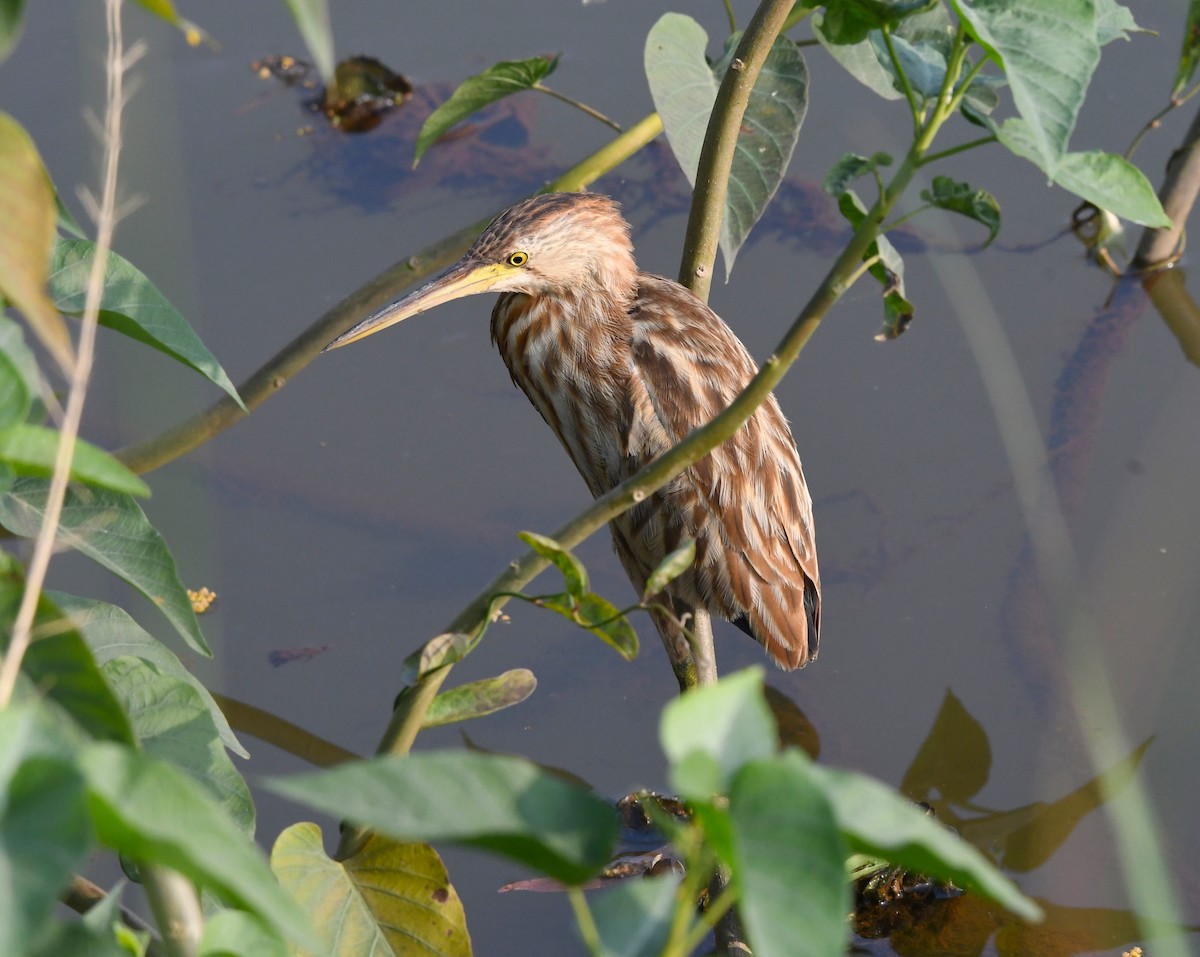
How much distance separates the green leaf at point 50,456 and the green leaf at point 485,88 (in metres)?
1.78

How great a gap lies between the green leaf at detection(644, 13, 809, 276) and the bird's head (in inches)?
14.3

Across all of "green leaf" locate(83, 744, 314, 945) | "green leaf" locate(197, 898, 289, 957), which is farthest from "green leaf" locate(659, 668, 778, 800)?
"green leaf" locate(197, 898, 289, 957)

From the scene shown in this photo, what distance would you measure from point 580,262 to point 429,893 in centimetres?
143

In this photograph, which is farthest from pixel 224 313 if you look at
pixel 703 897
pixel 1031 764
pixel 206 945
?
pixel 206 945

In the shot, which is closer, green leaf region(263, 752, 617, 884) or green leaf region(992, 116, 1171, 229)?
green leaf region(263, 752, 617, 884)

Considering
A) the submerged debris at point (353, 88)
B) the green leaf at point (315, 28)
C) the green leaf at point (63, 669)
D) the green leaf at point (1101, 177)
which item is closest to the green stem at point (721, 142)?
the green leaf at point (1101, 177)

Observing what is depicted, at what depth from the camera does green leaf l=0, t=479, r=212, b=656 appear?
1.30 meters

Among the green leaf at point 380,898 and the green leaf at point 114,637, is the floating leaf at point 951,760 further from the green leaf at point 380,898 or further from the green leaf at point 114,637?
the green leaf at point 114,637

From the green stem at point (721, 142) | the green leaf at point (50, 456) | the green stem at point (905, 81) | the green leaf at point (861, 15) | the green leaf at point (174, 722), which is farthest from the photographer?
the green stem at point (721, 142)

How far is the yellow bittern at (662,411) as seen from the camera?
275cm

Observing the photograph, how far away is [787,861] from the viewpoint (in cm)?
67

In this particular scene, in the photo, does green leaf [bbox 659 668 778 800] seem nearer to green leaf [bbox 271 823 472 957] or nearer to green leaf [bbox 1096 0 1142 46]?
green leaf [bbox 271 823 472 957]

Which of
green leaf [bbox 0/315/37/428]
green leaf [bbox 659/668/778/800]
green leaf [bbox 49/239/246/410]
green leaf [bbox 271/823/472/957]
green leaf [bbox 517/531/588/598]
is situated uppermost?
green leaf [bbox 0/315/37/428]

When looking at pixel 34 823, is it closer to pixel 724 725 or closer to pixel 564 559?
pixel 724 725
